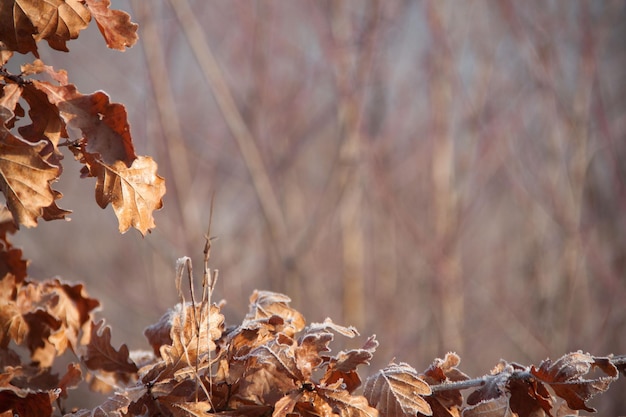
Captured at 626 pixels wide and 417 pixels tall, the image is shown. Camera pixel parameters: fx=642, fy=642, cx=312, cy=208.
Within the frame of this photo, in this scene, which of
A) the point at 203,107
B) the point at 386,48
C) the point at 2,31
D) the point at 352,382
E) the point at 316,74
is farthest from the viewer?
the point at 203,107

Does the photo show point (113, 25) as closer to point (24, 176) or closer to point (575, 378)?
point (24, 176)

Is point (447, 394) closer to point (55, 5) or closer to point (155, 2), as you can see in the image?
point (55, 5)

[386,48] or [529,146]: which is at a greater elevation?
[386,48]

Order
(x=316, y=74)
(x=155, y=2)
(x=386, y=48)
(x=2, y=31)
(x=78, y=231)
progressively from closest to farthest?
(x=2, y=31), (x=155, y=2), (x=386, y=48), (x=316, y=74), (x=78, y=231)

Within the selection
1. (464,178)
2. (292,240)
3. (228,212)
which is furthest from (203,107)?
(464,178)

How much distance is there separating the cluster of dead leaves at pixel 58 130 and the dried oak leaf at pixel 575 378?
527 millimetres

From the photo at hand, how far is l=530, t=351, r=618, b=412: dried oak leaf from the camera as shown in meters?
0.77

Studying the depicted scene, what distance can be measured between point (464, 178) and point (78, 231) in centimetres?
652

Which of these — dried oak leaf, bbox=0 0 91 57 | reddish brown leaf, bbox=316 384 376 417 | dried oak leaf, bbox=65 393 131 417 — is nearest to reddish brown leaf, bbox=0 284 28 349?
dried oak leaf, bbox=65 393 131 417

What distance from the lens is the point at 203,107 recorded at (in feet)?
21.0

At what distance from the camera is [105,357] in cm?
101

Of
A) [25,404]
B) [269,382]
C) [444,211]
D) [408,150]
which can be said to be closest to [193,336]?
[269,382]

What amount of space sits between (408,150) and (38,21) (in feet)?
15.4

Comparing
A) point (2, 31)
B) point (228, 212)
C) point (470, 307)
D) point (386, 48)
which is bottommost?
point (2, 31)
